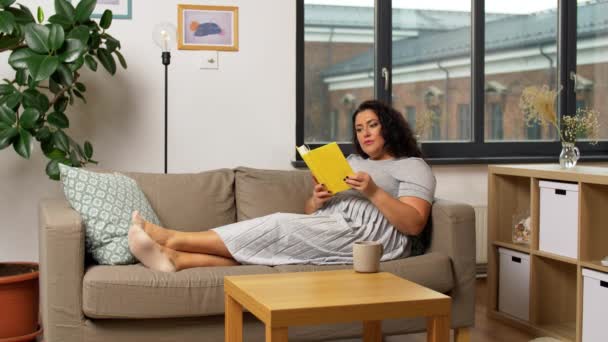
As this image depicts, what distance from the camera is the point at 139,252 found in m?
3.01

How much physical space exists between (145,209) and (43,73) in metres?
0.66

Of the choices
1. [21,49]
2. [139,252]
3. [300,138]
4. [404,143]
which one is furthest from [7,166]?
[404,143]

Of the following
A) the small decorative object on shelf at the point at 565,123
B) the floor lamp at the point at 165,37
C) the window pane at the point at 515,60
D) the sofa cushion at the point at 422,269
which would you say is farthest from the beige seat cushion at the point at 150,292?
the window pane at the point at 515,60

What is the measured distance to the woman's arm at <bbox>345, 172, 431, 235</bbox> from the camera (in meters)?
3.25

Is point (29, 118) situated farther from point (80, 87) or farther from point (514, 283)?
point (514, 283)

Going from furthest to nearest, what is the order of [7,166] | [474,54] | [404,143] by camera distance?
[474,54] < [7,166] < [404,143]

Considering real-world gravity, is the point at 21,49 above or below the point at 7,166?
above

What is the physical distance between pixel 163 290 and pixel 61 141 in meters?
1.03

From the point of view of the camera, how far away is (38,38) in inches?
130

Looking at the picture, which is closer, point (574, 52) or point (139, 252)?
point (139, 252)

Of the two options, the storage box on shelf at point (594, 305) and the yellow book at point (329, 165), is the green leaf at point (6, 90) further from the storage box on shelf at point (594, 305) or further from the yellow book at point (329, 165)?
the storage box on shelf at point (594, 305)

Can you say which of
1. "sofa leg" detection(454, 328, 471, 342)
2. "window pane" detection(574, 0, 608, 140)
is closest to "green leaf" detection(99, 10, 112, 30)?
"sofa leg" detection(454, 328, 471, 342)

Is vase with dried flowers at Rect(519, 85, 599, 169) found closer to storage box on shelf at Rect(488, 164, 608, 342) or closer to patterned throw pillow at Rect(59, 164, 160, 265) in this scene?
storage box on shelf at Rect(488, 164, 608, 342)

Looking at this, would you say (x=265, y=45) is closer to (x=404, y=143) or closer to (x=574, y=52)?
(x=404, y=143)
